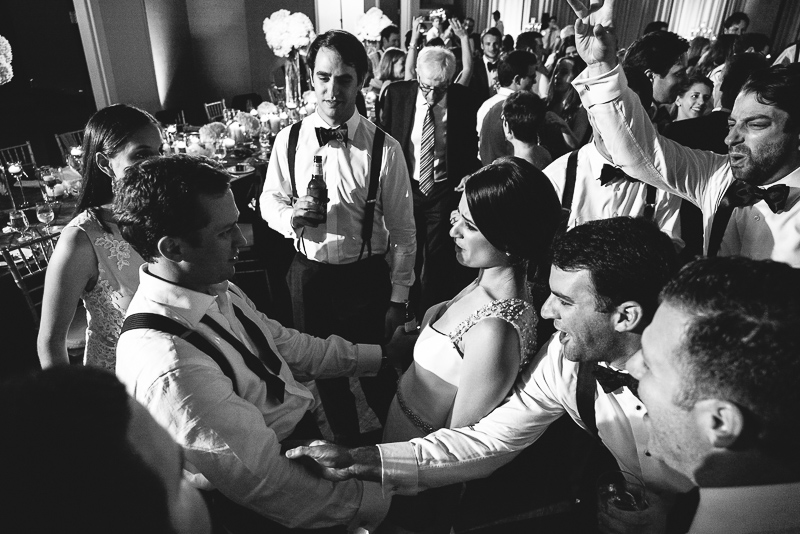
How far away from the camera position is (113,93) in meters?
6.73

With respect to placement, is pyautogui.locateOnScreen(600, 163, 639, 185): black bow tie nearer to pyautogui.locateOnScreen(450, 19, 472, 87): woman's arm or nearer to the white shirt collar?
the white shirt collar

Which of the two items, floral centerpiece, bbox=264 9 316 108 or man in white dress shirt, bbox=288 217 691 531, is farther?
floral centerpiece, bbox=264 9 316 108

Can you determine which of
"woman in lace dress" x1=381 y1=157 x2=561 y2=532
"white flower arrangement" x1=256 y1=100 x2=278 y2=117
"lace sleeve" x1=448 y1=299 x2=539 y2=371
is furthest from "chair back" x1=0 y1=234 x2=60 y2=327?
"white flower arrangement" x1=256 y1=100 x2=278 y2=117

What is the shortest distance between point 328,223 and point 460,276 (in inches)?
77.1

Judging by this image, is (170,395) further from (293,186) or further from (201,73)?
(201,73)

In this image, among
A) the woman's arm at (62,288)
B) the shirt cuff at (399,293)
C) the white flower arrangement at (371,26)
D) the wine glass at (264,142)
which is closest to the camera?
the woman's arm at (62,288)

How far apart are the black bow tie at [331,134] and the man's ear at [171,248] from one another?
1.22m

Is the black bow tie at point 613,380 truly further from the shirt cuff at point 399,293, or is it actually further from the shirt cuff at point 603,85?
the shirt cuff at point 399,293

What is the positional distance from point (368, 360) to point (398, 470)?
546mm

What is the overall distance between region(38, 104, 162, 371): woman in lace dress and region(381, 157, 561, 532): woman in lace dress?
1044 mm

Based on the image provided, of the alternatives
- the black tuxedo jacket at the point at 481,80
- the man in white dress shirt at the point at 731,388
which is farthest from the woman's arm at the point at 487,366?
the black tuxedo jacket at the point at 481,80

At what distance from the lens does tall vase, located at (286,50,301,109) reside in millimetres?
6164

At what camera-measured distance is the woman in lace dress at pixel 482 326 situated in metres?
1.31

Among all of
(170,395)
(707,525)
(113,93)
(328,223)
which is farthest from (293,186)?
(113,93)
